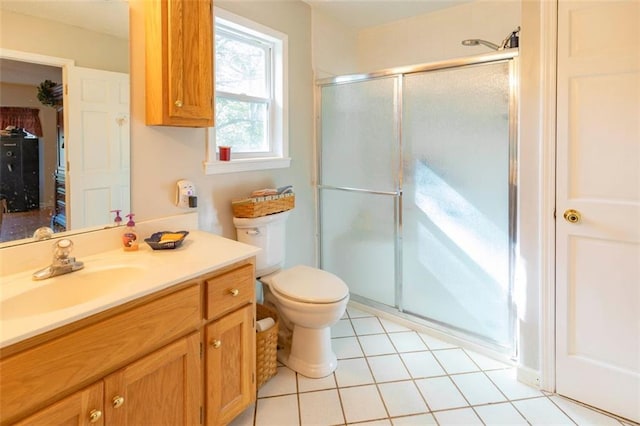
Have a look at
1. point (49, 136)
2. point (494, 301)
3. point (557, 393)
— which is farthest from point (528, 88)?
point (49, 136)

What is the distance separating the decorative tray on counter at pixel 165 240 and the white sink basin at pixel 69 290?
0.58ft

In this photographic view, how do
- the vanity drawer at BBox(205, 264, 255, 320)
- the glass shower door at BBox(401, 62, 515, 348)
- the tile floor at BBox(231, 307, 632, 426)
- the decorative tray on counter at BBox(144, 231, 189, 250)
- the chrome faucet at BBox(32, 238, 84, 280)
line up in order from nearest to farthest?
the chrome faucet at BBox(32, 238, 84, 280) < the vanity drawer at BBox(205, 264, 255, 320) < the decorative tray on counter at BBox(144, 231, 189, 250) < the tile floor at BBox(231, 307, 632, 426) < the glass shower door at BBox(401, 62, 515, 348)

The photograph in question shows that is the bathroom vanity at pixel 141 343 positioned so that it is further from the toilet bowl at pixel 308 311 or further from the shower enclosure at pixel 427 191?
the shower enclosure at pixel 427 191

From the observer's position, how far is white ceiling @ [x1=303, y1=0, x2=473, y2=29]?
2705 mm

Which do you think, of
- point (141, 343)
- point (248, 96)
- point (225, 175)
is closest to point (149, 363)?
point (141, 343)

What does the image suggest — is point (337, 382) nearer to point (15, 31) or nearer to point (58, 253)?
point (58, 253)

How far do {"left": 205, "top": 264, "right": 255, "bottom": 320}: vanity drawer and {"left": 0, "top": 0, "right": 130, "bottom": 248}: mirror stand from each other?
0.61 m

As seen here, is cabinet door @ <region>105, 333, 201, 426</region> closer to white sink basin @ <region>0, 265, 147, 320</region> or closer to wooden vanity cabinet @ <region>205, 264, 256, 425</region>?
wooden vanity cabinet @ <region>205, 264, 256, 425</region>

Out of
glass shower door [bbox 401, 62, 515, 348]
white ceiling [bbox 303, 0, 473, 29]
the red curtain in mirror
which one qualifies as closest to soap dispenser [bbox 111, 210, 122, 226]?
the red curtain in mirror

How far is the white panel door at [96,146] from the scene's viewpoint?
1506mm

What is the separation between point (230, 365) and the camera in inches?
60.3

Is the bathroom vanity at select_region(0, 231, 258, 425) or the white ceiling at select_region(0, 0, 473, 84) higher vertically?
the white ceiling at select_region(0, 0, 473, 84)

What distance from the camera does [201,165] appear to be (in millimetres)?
2045

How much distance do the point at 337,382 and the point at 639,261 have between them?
1525mm
